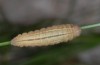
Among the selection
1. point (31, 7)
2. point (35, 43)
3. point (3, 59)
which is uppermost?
point (35, 43)

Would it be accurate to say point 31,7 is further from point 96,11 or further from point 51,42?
point 51,42

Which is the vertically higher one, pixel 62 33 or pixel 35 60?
pixel 62 33

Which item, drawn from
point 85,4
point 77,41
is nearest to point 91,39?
point 77,41

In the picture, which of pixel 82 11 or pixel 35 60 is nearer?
pixel 35 60

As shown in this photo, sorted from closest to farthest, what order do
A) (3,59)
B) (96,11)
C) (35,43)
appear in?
(35,43) → (3,59) → (96,11)

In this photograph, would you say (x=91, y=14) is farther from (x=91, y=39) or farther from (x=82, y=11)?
(x=91, y=39)

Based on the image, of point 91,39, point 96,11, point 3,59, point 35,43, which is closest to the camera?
point 35,43
